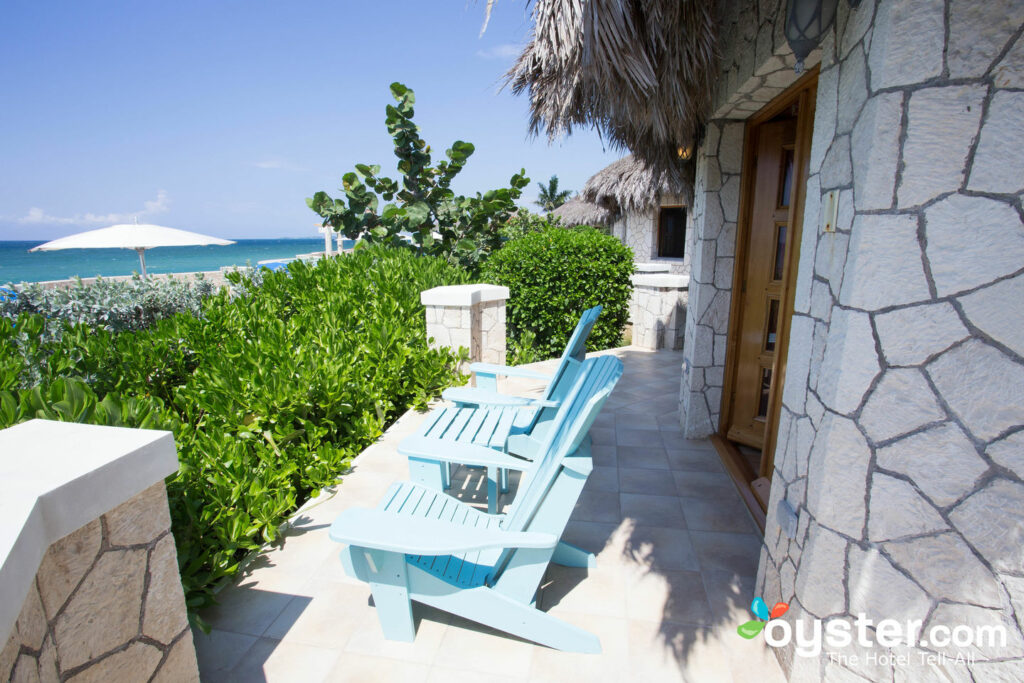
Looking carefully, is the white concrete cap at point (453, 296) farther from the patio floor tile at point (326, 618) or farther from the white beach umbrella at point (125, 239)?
the white beach umbrella at point (125, 239)

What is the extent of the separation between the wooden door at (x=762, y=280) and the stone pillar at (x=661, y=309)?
3594 mm

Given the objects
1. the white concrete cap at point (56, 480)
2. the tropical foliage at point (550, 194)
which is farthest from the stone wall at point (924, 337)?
the tropical foliage at point (550, 194)

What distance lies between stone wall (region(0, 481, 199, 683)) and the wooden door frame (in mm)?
3026

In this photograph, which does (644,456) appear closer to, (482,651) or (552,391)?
(552,391)

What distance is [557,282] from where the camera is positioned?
24.0 ft

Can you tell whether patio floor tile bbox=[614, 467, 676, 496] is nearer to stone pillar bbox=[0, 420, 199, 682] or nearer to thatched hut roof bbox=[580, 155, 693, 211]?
stone pillar bbox=[0, 420, 199, 682]

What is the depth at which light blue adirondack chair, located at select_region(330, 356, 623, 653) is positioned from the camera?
6.33 feet

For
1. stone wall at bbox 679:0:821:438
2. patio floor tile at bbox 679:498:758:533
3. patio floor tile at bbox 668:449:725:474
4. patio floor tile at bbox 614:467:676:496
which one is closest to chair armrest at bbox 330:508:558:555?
patio floor tile at bbox 679:498:758:533

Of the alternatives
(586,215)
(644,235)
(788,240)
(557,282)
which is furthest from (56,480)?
(586,215)

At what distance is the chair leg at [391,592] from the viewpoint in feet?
6.71

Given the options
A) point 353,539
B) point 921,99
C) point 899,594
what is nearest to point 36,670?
point 353,539

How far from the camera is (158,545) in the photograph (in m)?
1.55

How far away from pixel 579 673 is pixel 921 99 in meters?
2.25

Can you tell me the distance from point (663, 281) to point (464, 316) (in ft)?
12.0
